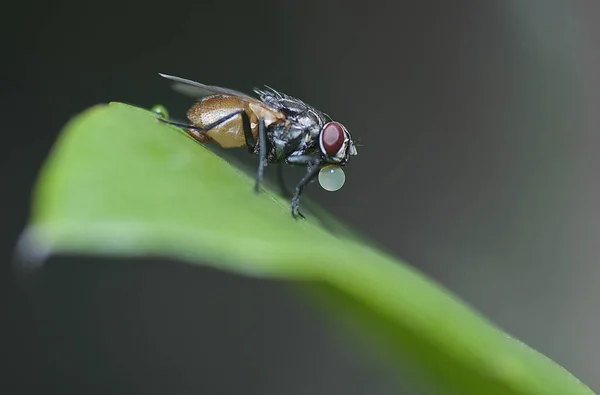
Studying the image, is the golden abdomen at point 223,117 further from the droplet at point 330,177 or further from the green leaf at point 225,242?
the green leaf at point 225,242

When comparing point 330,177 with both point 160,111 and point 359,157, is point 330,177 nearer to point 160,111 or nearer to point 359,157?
point 160,111

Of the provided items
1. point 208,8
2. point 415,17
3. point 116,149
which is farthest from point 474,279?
point 116,149

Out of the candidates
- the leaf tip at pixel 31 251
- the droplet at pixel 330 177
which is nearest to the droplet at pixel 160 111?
the droplet at pixel 330 177

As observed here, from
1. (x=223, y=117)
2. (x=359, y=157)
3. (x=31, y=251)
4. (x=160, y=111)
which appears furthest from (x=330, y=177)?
(x=359, y=157)

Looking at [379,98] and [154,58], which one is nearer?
[154,58]

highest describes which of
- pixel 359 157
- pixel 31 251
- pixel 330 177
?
pixel 31 251

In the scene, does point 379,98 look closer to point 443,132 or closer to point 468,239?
point 443,132
